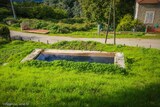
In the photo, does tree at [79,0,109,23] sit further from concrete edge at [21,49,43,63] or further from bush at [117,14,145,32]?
concrete edge at [21,49,43,63]

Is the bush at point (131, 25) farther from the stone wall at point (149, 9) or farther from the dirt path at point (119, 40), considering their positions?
the dirt path at point (119, 40)

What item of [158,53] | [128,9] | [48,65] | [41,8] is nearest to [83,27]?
[128,9]

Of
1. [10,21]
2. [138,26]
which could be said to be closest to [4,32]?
[10,21]

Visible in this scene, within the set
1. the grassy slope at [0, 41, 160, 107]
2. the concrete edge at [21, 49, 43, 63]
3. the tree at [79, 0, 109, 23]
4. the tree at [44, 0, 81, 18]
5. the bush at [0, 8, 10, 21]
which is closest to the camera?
the grassy slope at [0, 41, 160, 107]

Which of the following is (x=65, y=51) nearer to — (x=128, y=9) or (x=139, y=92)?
(x=139, y=92)

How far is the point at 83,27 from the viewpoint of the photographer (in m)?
39.2

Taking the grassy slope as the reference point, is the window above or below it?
above

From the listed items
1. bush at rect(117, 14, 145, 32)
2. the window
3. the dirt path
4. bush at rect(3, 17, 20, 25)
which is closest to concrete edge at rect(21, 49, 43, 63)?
the dirt path

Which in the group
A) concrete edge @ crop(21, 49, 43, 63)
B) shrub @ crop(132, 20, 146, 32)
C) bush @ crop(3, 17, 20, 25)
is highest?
bush @ crop(3, 17, 20, 25)

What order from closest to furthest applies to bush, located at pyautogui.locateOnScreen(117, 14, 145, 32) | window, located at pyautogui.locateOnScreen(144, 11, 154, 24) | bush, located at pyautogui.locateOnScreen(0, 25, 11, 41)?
bush, located at pyautogui.locateOnScreen(0, 25, 11, 41)
bush, located at pyautogui.locateOnScreen(117, 14, 145, 32)
window, located at pyautogui.locateOnScreen(144, 11, 154, 24)

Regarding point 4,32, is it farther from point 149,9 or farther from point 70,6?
point 70,6

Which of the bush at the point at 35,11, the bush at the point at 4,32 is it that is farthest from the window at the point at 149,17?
the bush at the point at 35,11

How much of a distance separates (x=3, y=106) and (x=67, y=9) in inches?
2370

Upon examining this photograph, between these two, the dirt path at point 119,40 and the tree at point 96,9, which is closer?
the dirt path at point 119,40
